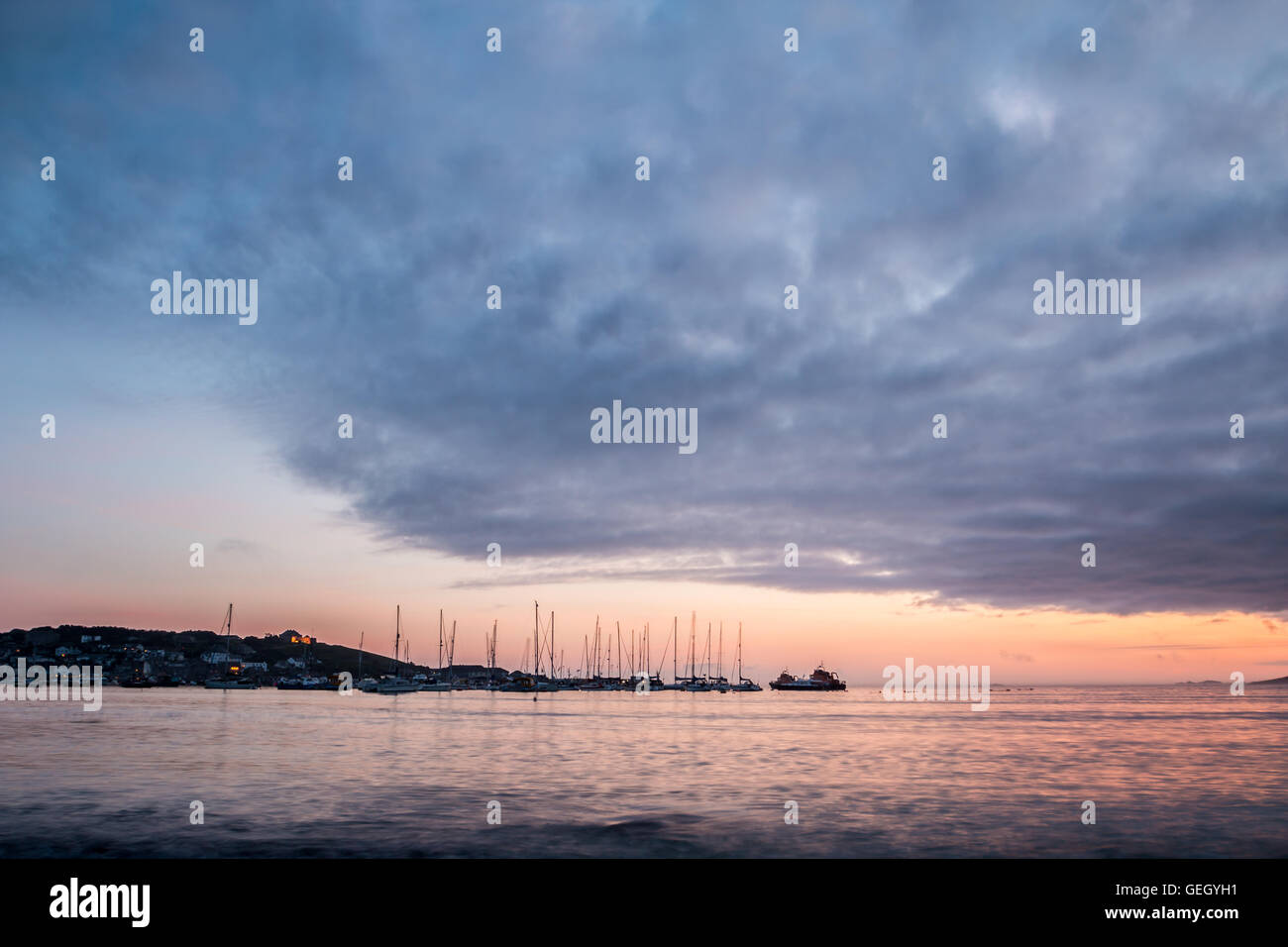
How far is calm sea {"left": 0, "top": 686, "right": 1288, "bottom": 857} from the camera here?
24344 mm

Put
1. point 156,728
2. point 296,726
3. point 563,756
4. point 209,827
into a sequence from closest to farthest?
point 209,827 → point 563,756 → point 156,728 → point 296,726

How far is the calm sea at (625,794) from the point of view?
79.9 feet

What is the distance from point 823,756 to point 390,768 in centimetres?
2713

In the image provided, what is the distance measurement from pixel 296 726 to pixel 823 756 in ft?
178

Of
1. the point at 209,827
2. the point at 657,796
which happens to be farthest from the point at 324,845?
the point at 657,796

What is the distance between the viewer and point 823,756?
170 feet

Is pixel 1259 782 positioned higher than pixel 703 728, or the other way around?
pixel 1259 782

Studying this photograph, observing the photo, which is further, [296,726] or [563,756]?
[296,726]

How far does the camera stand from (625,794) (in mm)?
34625

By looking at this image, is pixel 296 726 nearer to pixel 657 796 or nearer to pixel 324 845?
pixel 657 796

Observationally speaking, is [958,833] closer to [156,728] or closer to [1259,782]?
[1259,782]
